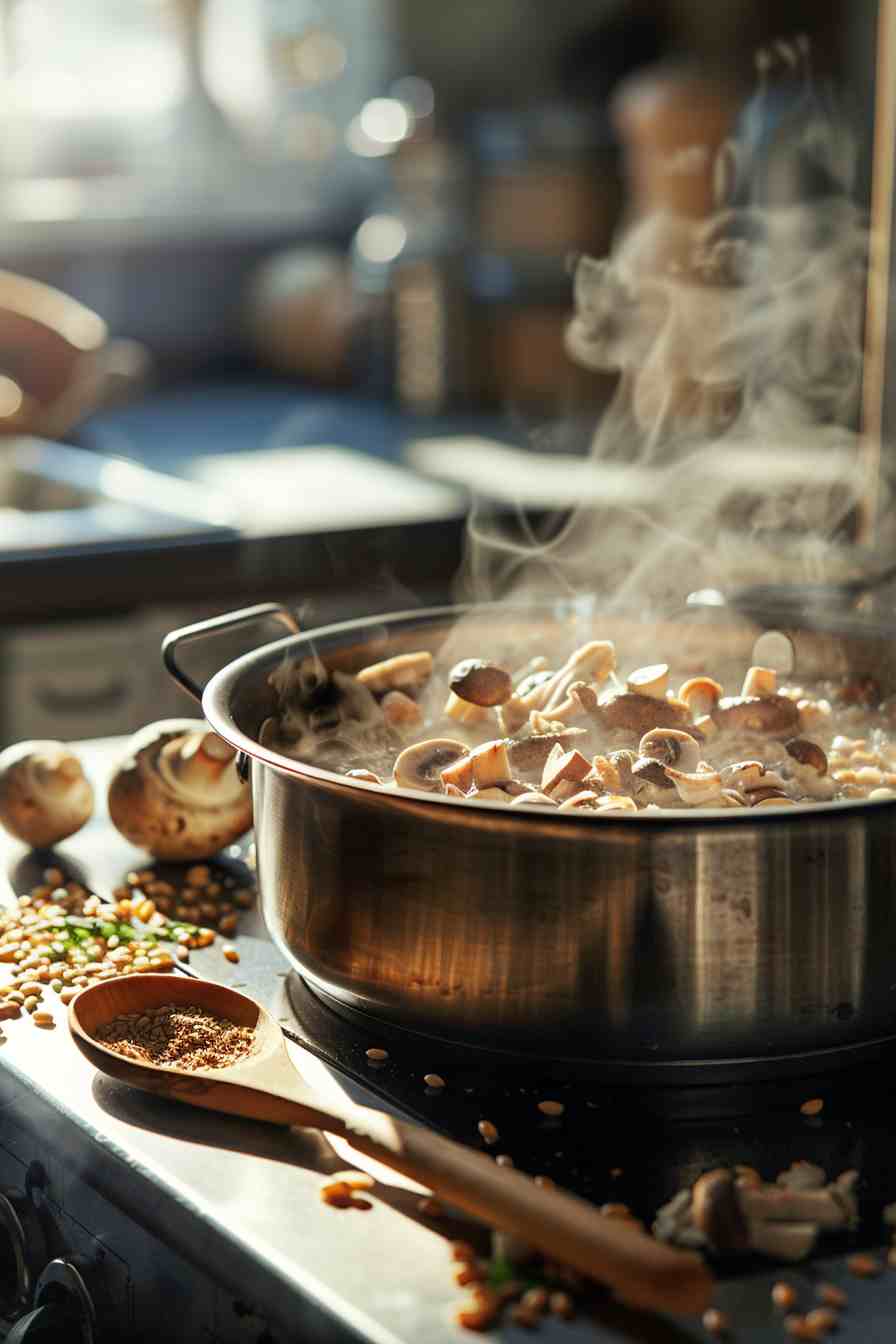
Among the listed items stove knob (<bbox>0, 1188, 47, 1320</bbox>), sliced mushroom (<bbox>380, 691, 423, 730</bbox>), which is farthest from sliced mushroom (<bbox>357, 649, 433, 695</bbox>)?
stove knob (<bbox>0, 1188, 47, 1320</bbox>)

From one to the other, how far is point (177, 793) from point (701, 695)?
15.8 inches

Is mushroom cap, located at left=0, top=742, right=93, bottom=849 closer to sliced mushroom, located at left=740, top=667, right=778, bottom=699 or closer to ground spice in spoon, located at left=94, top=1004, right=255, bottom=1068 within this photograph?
ground spice in spoon, located at left=94, top=1004, right=255, bottom=1068

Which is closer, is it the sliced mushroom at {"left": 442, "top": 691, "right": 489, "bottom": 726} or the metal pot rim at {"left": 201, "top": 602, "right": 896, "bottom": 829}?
the metal pot rim at {"left": 201, "top": 602, "right": 896, "bottom": 829}

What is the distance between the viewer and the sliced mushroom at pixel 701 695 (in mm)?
1295

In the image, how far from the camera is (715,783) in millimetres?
1095

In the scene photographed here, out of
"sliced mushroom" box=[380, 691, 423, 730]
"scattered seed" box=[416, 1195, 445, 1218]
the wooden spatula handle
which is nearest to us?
the wooden spatula handle

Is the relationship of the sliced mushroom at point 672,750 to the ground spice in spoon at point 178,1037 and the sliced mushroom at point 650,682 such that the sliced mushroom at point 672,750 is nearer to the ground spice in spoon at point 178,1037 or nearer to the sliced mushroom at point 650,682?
the sliced mushroom at point 650,682

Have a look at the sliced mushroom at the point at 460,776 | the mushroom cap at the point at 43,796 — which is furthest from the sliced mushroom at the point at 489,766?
the mushroom cap at the point at 43,796

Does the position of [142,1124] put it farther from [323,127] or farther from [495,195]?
[323,127]

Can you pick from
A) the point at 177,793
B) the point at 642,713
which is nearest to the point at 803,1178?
the point at 642,713

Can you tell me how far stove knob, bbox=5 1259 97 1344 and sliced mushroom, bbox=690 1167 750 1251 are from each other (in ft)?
1.19

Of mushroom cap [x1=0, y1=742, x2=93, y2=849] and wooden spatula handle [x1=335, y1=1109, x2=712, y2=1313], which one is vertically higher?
mushroom cap [x1=0, y1=742, x2=93, y2=849]

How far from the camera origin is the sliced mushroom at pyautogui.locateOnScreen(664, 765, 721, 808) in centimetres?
107

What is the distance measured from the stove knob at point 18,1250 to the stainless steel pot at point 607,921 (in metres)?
0.24
